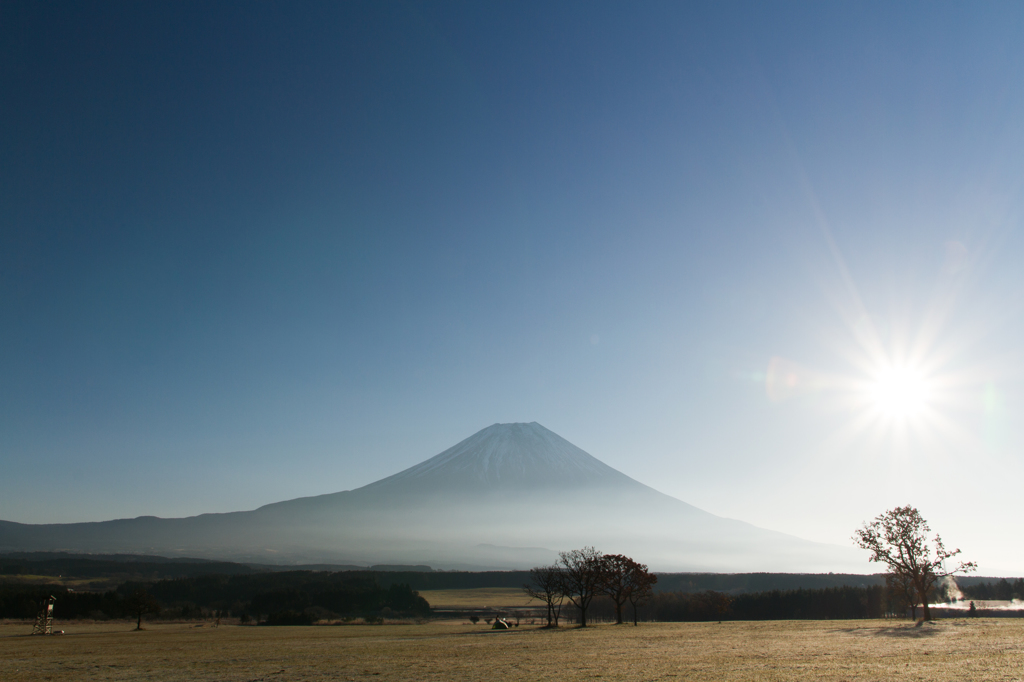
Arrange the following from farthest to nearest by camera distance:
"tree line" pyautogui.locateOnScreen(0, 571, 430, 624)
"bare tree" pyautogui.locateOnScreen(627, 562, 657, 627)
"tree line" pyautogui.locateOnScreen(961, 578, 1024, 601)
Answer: "tree line" pyautogui.locateOnScreen(961, 578, 1024, 601) → "tree line" pyautogui.locateOnScreen(0, 571, 430, 624) → "bare tree" pyautogui.locateOnScreen(627, 562, 657, 627)

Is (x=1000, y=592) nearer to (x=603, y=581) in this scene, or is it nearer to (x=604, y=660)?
(x=603, y=581)

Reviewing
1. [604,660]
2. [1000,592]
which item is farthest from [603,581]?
[1000,592]

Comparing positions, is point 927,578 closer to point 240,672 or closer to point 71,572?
point 240,672

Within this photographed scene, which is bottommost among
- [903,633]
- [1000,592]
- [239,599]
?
[239,599]

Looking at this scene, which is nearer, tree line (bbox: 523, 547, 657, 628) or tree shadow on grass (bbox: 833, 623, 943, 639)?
tree shadow on grass (bbox: 833, 623, 943, 639)

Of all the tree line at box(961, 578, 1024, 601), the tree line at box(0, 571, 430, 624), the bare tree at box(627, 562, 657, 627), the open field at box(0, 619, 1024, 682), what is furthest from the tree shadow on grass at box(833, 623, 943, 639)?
the tree line at box(961, 578, 1024, 601)

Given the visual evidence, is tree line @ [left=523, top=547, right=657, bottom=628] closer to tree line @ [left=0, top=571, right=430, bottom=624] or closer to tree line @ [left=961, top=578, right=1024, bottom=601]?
tree line @ [left=0, top=571, right=430, bottom=624]

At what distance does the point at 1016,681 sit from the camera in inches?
559

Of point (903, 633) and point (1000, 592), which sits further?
point (1000, 592)

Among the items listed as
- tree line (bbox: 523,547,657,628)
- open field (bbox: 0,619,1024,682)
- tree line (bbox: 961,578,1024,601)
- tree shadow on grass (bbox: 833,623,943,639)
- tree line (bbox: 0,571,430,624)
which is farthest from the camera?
tree line (bbox: 961,578,1024,601)

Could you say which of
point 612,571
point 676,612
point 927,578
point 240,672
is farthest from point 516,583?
point 240,672

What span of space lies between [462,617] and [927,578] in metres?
69.8

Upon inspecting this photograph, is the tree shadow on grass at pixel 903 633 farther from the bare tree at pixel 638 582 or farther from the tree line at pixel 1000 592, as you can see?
the tree line at pixel 1000 592

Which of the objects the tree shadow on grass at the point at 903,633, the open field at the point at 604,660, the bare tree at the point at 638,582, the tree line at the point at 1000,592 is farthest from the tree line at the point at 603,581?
the tree line at the point at 1000,592
